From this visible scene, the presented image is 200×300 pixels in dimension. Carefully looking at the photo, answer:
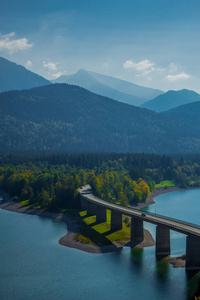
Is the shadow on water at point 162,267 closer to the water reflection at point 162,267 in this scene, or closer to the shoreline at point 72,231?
the water reflection at point 162,267

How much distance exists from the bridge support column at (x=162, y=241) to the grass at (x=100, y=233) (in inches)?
526

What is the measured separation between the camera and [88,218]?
405 feet

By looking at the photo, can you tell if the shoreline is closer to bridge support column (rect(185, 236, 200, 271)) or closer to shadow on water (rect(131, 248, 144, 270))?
shadow on water (rect(131, 248, 144, 270))

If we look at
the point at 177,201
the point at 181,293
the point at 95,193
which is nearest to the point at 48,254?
the point at 181,293

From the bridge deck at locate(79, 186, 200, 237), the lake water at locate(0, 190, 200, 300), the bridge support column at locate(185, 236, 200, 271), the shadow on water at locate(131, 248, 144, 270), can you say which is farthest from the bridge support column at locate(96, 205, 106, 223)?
the bridge support column at locate(185, 236, 200, 271)

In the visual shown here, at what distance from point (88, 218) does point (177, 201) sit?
62.9m

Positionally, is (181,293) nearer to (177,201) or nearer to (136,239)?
(136,239)

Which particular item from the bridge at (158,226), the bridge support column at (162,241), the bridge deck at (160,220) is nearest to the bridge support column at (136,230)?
the bridge at (158,226)

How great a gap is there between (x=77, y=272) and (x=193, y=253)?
22817mm

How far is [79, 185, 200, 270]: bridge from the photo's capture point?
7500 cm

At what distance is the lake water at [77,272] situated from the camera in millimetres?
66838

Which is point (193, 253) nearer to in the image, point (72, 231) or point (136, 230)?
point (136, 230)

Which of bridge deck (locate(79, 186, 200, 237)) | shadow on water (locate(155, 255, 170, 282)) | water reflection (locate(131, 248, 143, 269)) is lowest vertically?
water reflection (locate(131, 248, 143, 269))

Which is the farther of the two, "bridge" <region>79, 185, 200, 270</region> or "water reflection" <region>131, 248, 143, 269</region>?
"water reflection" <region>131, 248, 143, 269</region>
